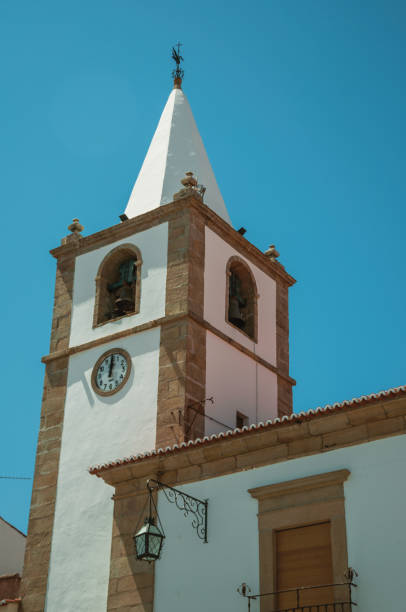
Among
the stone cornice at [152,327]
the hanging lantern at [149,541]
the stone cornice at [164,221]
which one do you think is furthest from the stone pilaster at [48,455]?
the hanging lantern at [149,541]

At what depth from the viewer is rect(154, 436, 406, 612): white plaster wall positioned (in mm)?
11859

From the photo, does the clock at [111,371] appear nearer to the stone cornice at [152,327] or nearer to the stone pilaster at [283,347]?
the stone cornice at [152,327]

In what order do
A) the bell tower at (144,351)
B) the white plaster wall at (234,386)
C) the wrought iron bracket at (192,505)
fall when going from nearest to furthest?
the wrought iron bracket at (192,505), the bell tower at (144,351), the white plaster wall at (234,386)

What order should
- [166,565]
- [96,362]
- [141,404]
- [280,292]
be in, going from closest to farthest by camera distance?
1. [166,565]
2. [141,404]
3. [96,362]
4. [280,292]

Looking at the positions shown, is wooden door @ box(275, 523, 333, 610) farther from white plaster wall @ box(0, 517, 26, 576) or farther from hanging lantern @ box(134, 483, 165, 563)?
white plaster wall @ box(0, 517, 26, 576)

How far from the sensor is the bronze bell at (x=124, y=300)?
1906cm

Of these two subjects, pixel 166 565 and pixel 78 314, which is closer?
pixel 166 565

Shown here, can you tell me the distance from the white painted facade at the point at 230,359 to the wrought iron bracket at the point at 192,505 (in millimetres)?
2773

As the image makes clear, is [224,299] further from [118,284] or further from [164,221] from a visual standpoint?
[118,284]

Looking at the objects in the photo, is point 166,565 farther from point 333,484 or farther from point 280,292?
point 280,292

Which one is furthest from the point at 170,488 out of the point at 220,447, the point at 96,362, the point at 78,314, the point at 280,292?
the point at 280,292

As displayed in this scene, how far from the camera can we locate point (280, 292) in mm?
21141

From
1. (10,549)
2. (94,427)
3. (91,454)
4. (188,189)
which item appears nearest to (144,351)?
(94,427)

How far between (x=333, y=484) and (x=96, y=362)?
23.1 ft
